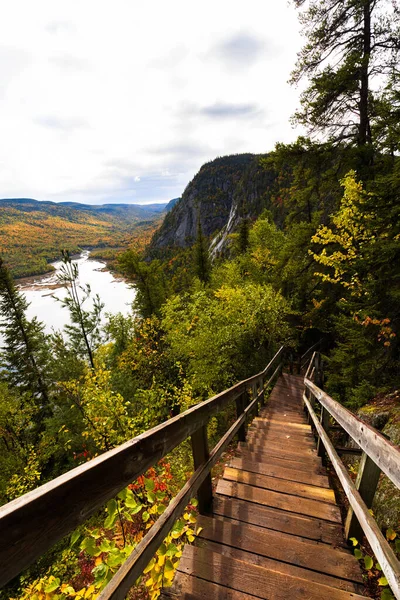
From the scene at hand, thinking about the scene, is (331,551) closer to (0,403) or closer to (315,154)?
(315,154)

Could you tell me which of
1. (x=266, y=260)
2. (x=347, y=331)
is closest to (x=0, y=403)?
(x=347, y=331)

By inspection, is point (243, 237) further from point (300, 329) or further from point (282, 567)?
point (282, 567)

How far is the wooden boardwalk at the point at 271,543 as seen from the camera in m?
2.14

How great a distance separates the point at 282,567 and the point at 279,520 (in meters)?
0.54

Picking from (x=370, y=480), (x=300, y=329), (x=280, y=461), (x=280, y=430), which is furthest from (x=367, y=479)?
(x=300, y=329)

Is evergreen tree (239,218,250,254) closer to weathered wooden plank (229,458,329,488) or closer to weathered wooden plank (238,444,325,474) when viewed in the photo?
weathered wooden plank (238,444,325,474)

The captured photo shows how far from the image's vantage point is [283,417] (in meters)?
7.58

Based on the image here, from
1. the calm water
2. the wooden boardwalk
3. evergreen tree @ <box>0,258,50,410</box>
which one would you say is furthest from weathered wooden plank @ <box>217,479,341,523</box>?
the calm water

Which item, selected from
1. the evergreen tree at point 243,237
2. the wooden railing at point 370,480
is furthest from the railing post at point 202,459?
the evergreen tree at point 243,237

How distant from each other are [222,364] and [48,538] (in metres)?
10.9

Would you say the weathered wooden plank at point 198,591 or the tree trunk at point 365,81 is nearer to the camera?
the weathered wooden plank at point 198,591

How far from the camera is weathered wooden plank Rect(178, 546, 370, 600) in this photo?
2.10m

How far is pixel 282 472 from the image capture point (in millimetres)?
3801

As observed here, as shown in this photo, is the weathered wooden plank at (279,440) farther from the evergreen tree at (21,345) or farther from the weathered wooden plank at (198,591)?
the evergreen tree at (21,345)
